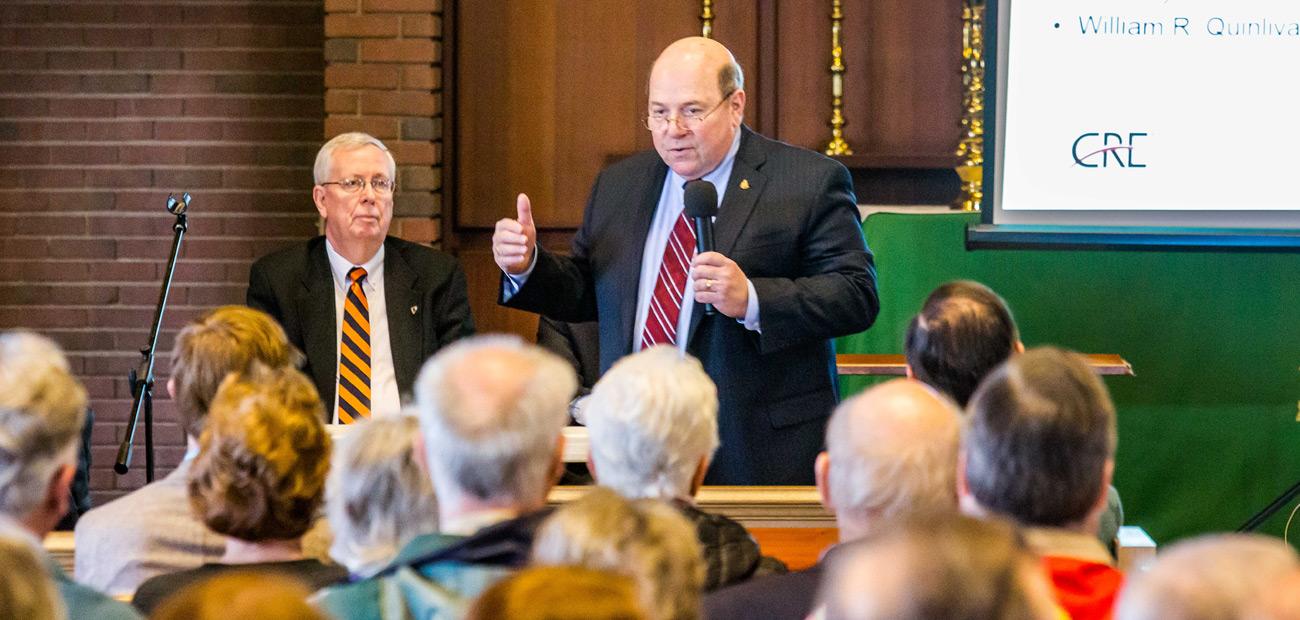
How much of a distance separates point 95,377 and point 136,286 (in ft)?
1.22

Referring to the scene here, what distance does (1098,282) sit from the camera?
471 cm

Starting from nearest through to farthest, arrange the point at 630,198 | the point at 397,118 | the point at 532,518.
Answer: the point at 532,518, the point at 630,198, the point at 397,118

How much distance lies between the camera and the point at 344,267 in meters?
4.15

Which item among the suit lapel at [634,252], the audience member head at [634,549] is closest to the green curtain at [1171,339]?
Result: the suit lapel at [634,252]

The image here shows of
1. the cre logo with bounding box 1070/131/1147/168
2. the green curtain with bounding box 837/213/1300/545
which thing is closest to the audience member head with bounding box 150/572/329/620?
the cre logo with bounding box 1070/131/1147/168

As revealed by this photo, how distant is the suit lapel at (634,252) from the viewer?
363 centimetres

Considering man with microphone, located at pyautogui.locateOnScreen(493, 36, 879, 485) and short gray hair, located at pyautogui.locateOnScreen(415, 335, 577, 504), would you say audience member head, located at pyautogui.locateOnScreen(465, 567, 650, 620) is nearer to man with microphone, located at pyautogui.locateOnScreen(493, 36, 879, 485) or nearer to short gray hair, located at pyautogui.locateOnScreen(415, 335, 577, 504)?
short gray hair, located at pyautogui.locateOnScreen(415, 335, 577, 504)

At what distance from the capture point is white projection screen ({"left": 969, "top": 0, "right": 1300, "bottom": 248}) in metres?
4.10

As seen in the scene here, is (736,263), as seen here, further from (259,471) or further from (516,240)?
(259,471)

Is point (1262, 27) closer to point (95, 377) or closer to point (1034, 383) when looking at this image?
point (1034, 383)

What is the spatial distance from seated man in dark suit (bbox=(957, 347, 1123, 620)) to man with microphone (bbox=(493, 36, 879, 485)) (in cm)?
157

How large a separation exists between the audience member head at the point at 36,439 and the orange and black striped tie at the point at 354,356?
1887mm

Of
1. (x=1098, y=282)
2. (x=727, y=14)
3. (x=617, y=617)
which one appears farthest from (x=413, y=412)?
(x=727, y=14)

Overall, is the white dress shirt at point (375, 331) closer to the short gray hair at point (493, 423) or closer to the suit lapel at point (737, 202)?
the suit lapel at point (737, 202)
